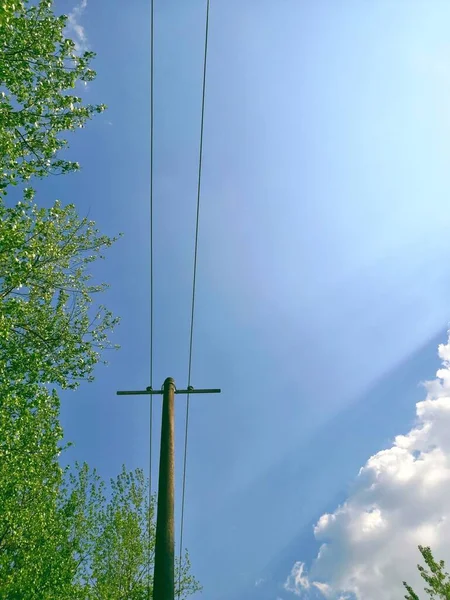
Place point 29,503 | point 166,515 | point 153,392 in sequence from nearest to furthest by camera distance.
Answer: point 166,515 < point 153,392 < point 29,503

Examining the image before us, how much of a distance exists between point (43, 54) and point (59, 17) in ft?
4.96

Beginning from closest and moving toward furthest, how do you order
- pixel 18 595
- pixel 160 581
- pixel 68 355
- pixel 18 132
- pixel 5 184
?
pixel 160 581, pixel 5 184, pixel 18 132, pixel 68 355, pixel 18 595

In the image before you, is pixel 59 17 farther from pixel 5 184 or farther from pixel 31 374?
pixel 31 374

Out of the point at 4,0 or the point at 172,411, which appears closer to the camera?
the point at 4,0

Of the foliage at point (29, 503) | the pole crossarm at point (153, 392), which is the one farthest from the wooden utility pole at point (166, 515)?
the foliage at point (29, 503)

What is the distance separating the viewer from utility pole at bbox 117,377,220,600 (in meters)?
6.94

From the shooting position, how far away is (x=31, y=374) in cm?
1460

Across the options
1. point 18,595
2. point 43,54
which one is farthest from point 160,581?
point 18,595

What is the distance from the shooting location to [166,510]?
7.88m

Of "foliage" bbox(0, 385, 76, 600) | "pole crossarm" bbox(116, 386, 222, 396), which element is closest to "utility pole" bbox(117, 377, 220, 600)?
"pole crossarm" bbox(116, 386, 222, 396)

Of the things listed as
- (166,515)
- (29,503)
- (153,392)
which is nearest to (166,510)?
(166,515)

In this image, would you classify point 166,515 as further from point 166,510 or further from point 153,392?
point 153,392

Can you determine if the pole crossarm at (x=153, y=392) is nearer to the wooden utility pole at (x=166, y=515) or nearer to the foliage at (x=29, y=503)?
the wooden utility pole at (x=166, y=515)

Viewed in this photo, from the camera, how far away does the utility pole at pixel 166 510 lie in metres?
6.94
